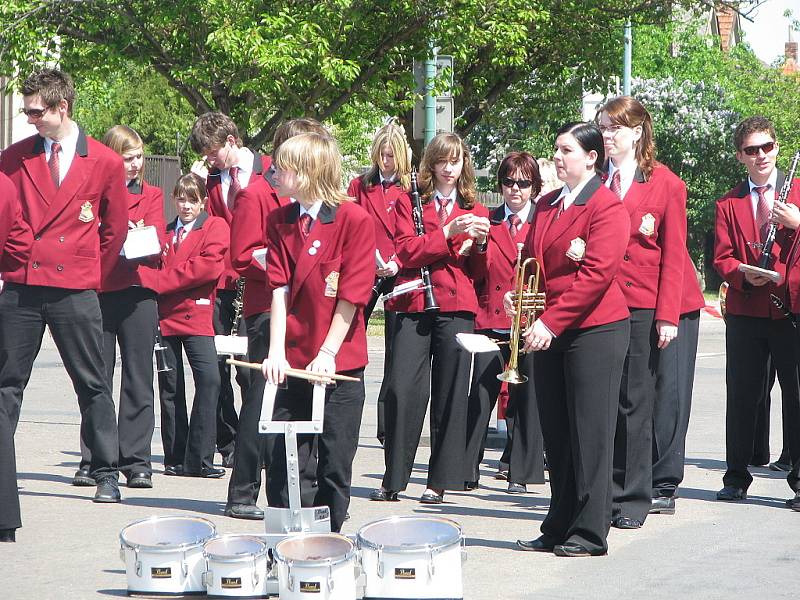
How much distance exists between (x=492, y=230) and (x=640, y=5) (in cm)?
1556

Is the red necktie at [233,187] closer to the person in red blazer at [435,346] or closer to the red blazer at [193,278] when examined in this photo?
the red blazer at [193,278]

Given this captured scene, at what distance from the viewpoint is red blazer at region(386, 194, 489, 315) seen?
8.08 meters

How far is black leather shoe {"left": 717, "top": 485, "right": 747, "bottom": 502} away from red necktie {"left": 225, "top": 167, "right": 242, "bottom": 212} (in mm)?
3389

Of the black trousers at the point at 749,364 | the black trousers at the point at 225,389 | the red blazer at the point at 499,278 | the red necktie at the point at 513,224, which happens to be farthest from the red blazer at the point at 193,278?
the black trousers at the point at 749,364

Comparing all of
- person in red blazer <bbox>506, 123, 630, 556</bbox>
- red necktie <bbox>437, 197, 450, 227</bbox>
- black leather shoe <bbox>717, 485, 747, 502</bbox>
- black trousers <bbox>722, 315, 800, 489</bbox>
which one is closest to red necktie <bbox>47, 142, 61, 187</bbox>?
red necktie <bbox>437, 197, 450, 227</bbox>

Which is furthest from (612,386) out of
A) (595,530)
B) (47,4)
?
(47,4)

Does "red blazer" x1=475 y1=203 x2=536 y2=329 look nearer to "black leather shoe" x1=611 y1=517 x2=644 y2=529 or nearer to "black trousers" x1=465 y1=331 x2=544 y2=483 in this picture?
"black trousers" x1=465 y1=331 x2=544 y2=483

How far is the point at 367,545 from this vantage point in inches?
221

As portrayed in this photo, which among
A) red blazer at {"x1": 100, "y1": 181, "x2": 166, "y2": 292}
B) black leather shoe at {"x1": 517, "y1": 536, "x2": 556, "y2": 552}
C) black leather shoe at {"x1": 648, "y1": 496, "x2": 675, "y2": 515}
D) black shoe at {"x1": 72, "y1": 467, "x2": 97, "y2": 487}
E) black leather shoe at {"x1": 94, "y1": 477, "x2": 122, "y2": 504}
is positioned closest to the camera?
black leather shoe at {"x1": 517, "y1": 536, "x2": 556, "y2": 552}

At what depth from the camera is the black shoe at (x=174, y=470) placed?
906 cm

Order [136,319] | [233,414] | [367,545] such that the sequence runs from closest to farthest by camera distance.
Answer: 1. [367,545]
2. [136,319]
3. [233,414]

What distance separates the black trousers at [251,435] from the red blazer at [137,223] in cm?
113

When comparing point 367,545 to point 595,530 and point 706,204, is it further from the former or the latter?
point 706,204

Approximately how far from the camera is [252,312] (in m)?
7.59
